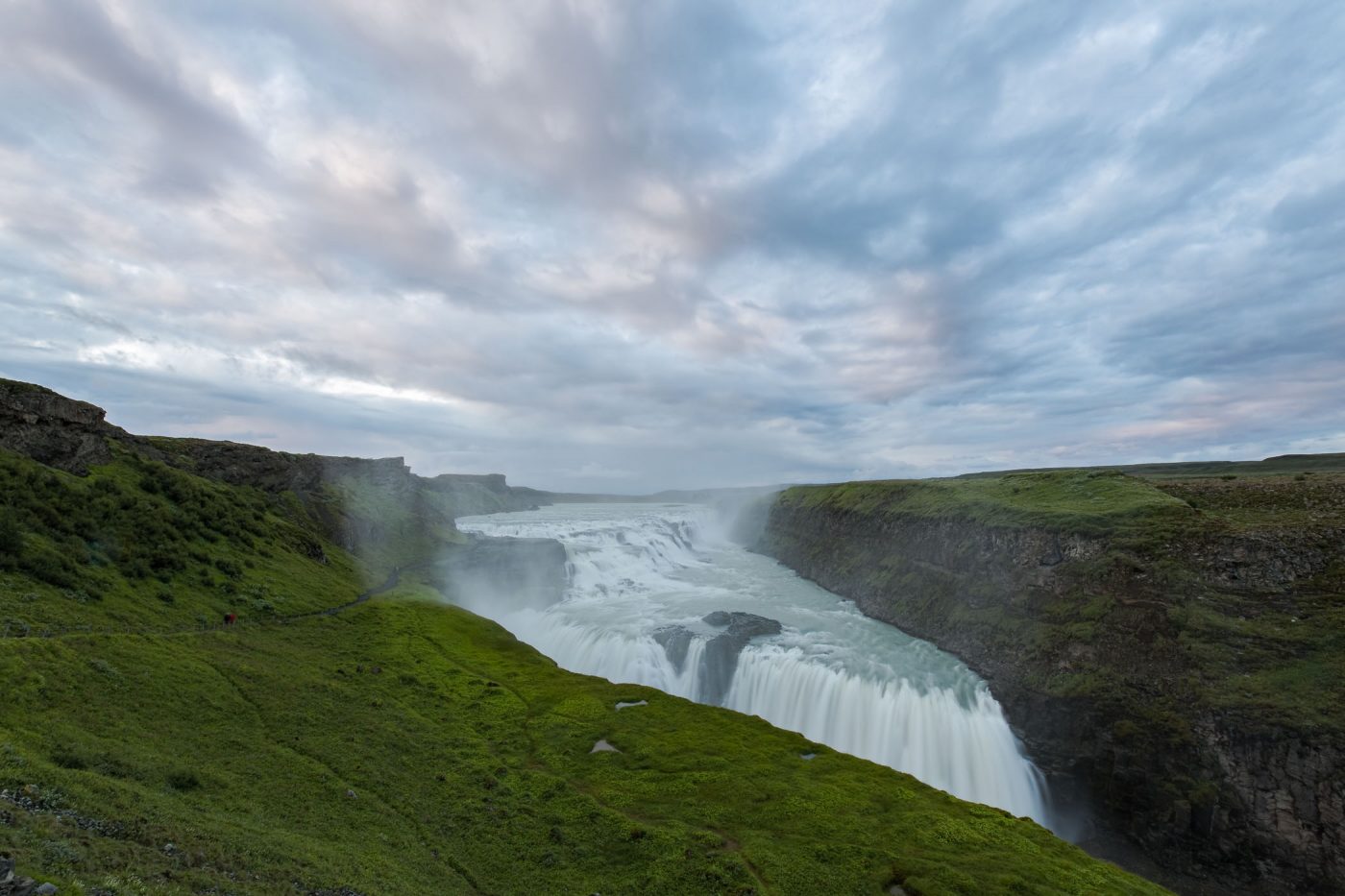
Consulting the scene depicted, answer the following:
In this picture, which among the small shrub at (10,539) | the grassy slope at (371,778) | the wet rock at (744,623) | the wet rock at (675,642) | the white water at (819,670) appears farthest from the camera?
the wet rock at (744,623)

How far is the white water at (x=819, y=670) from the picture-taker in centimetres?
3422

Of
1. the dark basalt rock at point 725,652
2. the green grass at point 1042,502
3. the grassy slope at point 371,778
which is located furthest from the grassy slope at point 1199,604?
the dark basalt rock at point 725,652

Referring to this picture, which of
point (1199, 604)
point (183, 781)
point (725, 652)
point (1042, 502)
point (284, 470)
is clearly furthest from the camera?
point (284, 470)

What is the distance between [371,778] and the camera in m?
20.9

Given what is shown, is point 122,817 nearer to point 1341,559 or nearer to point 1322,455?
point 1341,559

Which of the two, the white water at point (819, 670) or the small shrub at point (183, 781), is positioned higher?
the small shrub at point (183, 781)

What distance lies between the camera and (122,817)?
1266cm

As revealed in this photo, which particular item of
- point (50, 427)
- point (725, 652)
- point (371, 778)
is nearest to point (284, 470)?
point (50, 427)

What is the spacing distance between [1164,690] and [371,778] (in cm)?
4115

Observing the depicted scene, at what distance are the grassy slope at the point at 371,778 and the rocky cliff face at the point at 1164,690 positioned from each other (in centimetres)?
1295

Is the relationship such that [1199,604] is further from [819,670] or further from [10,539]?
[10,539]

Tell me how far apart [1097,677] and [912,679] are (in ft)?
36.4

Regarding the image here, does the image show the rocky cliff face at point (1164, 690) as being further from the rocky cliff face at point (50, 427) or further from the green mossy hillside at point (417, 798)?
the rocky cliff face at point (50, 427)

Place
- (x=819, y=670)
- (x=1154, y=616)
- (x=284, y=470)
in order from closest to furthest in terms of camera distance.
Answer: (x=1154, y=616) < (x=819, y=670) < (x=284, y=470)
